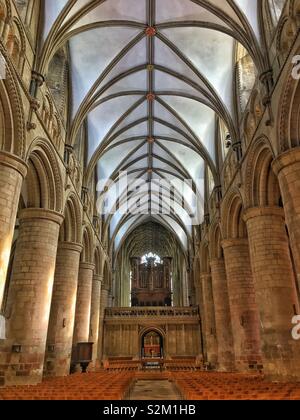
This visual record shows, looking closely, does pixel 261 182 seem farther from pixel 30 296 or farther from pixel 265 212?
pixel 30 296

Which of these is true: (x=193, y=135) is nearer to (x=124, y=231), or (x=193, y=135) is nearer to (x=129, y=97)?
(x=129, y=97)

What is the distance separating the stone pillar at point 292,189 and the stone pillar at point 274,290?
247 centimetres

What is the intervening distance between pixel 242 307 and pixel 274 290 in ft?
13.5

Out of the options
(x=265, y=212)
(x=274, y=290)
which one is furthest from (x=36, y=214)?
(x=274, y=290)

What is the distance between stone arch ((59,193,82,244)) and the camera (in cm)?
1650

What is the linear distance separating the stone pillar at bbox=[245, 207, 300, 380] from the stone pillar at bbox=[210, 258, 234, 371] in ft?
22.9

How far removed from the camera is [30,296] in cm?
1112

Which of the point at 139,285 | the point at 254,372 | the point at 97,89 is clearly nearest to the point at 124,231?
the point at 139,285

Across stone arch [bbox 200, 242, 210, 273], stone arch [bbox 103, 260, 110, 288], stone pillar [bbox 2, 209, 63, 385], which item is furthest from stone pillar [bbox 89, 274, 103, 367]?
stone pillar [bbox 2, 209, 63, 385]

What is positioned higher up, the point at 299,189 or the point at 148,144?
the point at 148,144

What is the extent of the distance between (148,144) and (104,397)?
20.2 meters

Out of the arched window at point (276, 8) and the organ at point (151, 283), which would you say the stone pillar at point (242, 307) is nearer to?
the arched window at point (276, 8)

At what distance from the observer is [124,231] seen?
34.6 meters

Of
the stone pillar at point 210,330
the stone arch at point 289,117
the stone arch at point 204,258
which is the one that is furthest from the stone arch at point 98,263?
the stone arch at point 289,117
